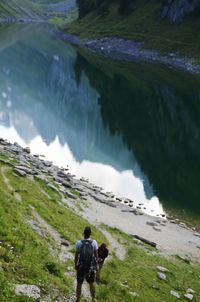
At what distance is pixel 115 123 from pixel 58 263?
217 ft

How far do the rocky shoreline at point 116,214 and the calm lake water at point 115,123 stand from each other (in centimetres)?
506

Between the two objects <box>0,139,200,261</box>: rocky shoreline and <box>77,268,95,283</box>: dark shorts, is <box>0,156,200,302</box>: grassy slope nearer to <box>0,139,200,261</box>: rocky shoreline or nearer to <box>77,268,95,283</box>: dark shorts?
<box>77,268,95,283</box>: dark shorts

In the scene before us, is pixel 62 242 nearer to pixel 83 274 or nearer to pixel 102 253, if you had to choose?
pixel 102 253

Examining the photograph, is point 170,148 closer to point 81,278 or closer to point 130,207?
point 130,207

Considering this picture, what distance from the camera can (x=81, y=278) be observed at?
19859mm

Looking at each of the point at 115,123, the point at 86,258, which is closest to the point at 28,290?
the point at 86,258

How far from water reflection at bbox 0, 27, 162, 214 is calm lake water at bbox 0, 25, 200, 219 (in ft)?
0.42

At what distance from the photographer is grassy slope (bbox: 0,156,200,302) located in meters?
21.0

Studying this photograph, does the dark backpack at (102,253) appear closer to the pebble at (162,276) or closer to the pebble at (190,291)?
the pebble at (162,276)

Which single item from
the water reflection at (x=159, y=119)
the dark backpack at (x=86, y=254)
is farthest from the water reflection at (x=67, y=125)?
the dark backpack at (x=86, y=254)

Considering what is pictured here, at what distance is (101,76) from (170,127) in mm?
53969

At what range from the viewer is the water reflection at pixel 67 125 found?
2438 inches

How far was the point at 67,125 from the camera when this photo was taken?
8900 cm

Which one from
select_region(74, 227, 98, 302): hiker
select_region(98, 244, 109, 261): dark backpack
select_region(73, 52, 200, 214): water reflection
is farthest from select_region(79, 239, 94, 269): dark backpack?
select_region(73, 52, 200, 214): water reflection
